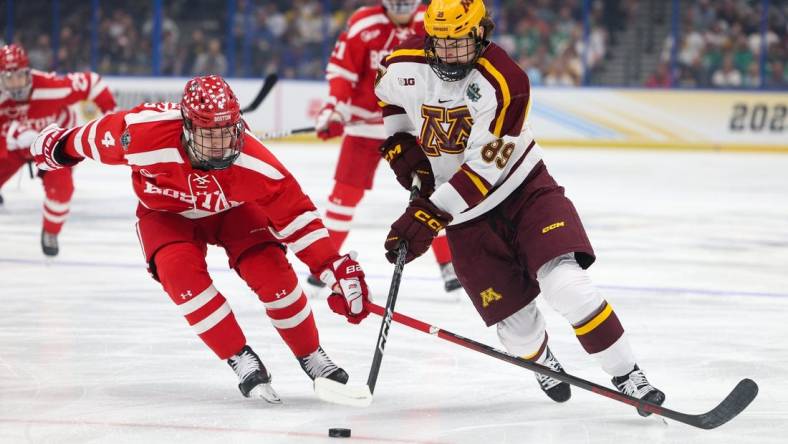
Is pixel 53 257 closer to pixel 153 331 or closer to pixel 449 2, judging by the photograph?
pixel 153 331

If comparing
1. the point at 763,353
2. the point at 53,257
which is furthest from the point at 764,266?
the point at 53,257

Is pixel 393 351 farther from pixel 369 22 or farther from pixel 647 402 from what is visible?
pixel 369 22

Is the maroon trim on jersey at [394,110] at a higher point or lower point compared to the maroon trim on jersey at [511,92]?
lower

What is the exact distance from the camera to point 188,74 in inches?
484

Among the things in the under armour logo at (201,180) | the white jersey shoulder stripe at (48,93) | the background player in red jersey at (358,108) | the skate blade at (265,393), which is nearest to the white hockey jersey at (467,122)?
Result: the under armour logo at (201,180)

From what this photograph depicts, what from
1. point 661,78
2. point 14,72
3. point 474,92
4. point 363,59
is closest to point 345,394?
point 474,92

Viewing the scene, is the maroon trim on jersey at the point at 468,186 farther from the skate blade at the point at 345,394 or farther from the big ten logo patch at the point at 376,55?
the big ten logo patch at the point at 376,55

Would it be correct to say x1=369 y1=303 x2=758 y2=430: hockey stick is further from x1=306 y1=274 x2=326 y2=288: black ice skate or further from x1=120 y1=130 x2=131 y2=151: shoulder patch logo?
x1=306 y1=274 x2=326 y2=288: black ice skate

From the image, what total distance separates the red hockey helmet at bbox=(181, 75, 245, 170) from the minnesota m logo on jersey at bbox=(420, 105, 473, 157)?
48 centimetres

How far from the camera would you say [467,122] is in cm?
297

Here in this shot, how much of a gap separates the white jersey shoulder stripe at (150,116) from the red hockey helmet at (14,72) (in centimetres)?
281

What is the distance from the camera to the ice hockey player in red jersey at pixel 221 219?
2.86 m

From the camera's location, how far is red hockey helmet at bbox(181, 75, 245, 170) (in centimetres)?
280

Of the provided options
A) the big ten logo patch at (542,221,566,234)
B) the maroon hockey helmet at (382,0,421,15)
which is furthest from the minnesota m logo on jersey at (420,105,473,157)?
the maroon hockey helmet at (382,0,421,15)
